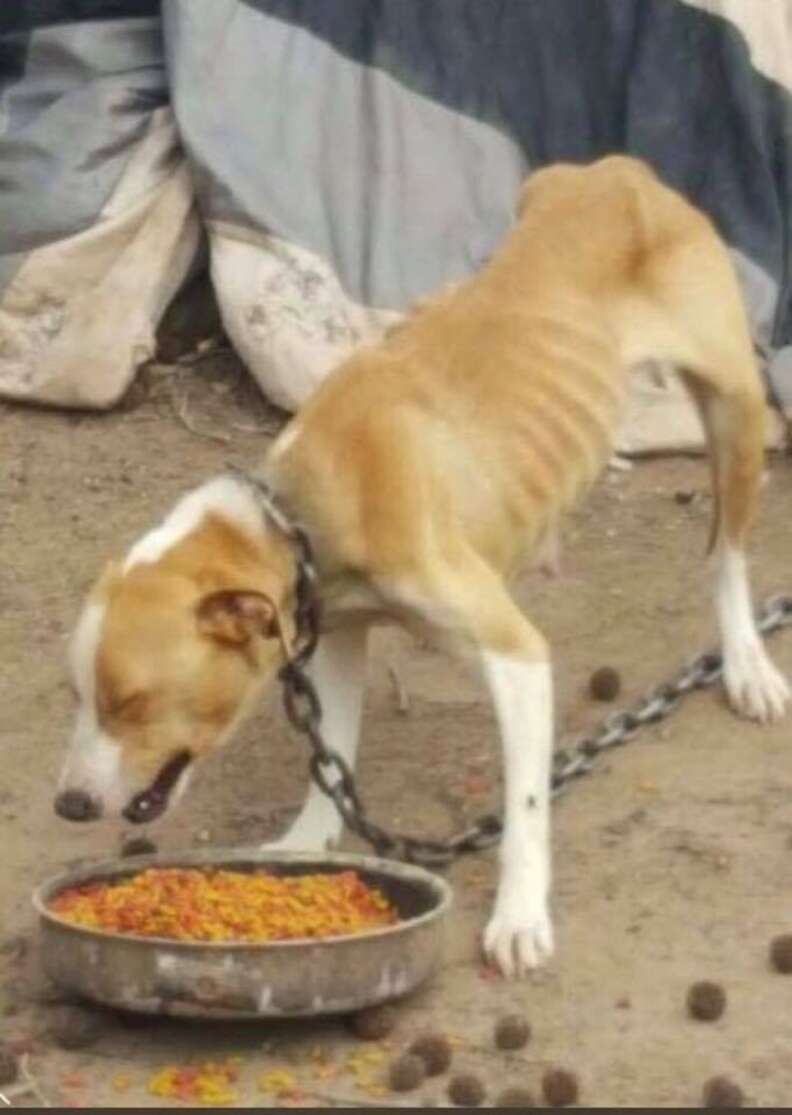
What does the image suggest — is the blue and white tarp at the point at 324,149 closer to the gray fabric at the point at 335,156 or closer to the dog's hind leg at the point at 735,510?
the gray fabric at the point at 335,156

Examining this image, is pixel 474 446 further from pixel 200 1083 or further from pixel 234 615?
pixel 200 1083

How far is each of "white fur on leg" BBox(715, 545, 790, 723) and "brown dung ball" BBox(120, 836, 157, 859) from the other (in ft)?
4.79

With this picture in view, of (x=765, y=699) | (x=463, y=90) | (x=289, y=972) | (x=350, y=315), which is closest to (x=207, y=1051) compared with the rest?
(x=289, y=972)

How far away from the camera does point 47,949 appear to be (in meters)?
5.80

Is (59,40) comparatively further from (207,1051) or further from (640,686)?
(207,1051)

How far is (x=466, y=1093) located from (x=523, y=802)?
86 cm

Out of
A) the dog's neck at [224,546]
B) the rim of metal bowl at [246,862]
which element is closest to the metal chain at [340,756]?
the dog's neck at [224,546]

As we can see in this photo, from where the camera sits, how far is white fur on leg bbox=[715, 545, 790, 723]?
7.33 metres

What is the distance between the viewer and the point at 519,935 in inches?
242

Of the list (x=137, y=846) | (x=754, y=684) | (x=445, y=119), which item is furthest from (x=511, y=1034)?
(x=445, y=119)

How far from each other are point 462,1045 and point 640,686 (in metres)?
1.88

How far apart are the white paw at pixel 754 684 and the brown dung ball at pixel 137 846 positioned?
4.78ft

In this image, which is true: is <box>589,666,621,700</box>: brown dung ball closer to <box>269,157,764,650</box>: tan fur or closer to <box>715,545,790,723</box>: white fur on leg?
<box>715,545,790,723</box>: white fur on leg

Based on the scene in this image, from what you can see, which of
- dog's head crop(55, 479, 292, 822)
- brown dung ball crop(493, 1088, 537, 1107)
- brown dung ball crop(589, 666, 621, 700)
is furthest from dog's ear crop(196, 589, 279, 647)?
brown dung ball crop(589, 666, 621, 700)
